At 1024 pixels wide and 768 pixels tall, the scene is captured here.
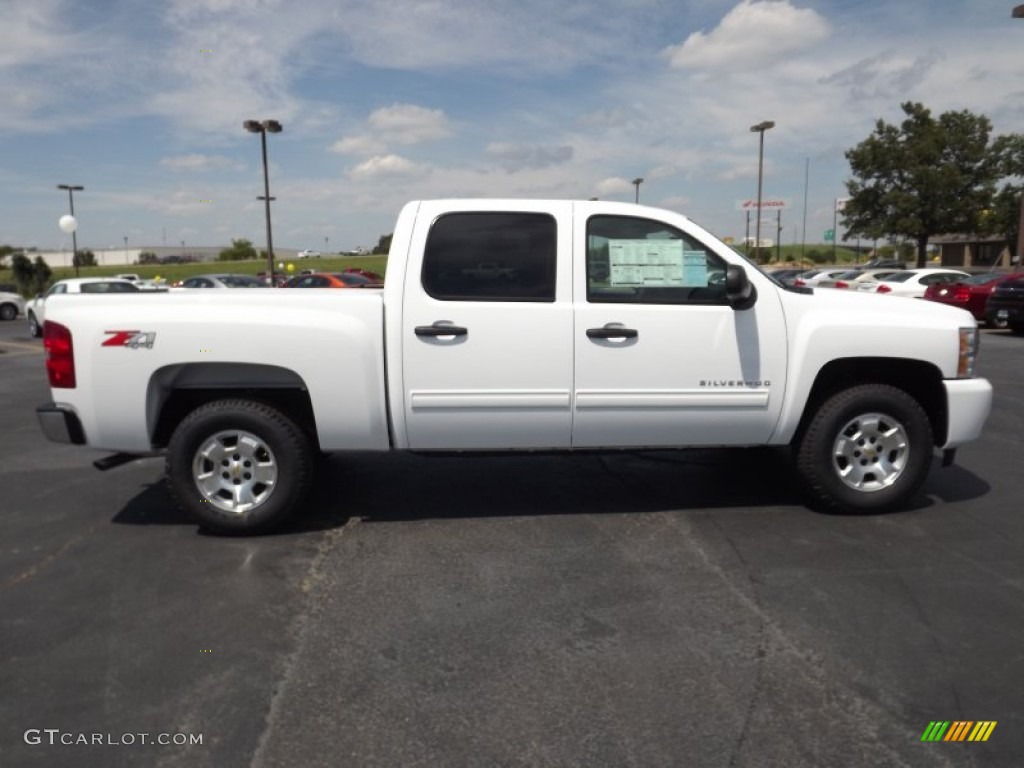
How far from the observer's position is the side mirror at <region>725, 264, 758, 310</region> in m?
4.43

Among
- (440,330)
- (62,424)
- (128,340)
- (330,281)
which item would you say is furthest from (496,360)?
(330,281)

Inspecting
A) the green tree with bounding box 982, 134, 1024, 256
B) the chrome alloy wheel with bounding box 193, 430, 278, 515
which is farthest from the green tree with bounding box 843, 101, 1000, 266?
the chrome alloy wheel with bounding box 193, 430, 278, 515

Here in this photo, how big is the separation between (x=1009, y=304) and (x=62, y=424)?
58.6ft

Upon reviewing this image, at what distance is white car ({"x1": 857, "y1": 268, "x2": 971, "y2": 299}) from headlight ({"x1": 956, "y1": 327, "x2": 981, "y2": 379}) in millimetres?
16497

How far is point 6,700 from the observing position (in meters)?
2.96

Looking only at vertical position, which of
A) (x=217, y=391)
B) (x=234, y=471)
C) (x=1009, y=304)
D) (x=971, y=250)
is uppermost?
(x=971, y=250)

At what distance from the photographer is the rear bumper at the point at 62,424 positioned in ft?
14.7

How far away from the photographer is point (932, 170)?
3944 centimetres

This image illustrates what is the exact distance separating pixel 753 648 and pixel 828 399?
2105mm

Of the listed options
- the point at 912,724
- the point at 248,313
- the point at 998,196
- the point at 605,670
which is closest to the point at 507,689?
the point at 605,670

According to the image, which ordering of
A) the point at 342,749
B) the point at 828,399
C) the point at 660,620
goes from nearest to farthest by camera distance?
1. the point at 342,749
2. the point at 660,620
3. the point at 828,399

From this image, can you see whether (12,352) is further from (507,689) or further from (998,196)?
(998,196)

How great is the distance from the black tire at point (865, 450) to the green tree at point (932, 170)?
3987cm

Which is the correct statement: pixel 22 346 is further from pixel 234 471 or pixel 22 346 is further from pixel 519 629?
pixel 519 629
